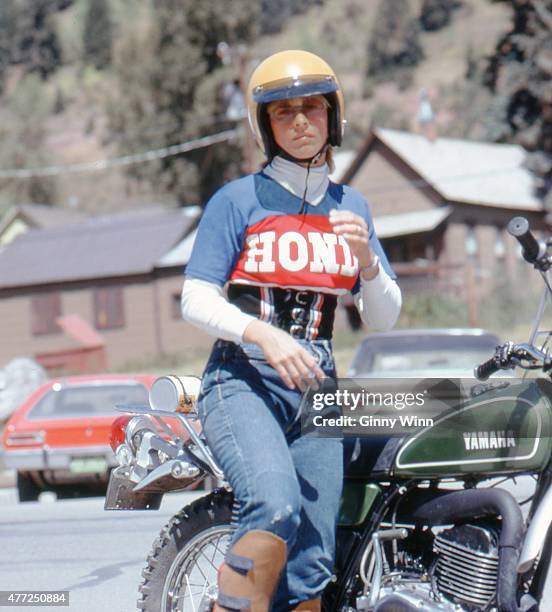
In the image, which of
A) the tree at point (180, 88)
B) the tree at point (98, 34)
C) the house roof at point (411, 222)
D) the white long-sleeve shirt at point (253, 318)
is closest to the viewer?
the white long-sleeve shirt at point (253, 318)

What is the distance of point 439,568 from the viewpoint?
416 centimetres

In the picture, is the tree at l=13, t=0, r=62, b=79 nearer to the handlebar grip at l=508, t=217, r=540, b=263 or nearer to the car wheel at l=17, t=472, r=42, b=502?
the car wheel at l=17, t=472, r=42, b=502

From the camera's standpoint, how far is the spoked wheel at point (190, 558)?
172 inches

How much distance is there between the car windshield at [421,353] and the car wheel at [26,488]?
138 inches

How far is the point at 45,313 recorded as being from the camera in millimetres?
56969

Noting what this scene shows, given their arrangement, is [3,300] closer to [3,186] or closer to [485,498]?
[3,186]

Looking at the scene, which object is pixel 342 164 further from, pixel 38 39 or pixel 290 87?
pixel 38 39

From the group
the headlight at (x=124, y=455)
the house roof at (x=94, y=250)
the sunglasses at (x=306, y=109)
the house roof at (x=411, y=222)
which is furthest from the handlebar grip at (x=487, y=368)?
the house roof at (x=94, y=250)

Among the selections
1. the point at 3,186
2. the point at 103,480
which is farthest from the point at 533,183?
the point at 3,186

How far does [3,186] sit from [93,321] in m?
41.9

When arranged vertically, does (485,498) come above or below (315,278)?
below

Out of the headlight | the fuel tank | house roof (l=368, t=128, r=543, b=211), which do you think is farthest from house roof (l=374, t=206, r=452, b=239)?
the fuel tank

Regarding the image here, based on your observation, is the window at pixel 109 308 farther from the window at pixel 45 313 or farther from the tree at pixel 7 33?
the tree at pixel 7 33

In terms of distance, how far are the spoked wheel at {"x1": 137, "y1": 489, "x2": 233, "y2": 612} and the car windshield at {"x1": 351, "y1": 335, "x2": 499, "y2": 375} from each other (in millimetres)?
8459
